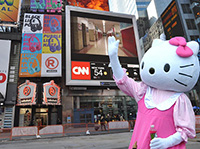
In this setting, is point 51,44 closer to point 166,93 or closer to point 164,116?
point 166,93

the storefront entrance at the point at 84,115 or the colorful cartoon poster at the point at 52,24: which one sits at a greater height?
the colorful cartoon poster at the point at 52,24

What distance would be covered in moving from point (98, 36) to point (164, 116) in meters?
18.7

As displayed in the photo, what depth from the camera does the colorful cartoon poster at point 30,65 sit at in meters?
17.0

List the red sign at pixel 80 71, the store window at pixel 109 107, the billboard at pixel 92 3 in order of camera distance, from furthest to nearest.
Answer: the billboard at pixel 92 3 → the store window at pixel 109 107 → the red sign at pixel 80 71

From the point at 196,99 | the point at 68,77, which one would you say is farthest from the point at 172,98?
the point at 196,99

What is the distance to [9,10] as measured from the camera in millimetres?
19062

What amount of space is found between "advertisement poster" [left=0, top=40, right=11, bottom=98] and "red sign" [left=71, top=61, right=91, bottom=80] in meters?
7.20

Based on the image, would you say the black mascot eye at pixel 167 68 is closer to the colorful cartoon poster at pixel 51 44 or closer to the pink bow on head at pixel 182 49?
the pink bow on head at pixel 182 49

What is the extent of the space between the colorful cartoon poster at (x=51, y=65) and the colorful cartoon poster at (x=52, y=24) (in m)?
3.70

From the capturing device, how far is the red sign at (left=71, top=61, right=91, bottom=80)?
56.4 feet

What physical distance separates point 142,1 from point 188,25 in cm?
3064

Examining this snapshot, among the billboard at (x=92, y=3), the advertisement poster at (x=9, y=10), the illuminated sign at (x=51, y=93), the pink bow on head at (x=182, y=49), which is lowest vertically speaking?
the pink bow on head at (x=182, y=49)

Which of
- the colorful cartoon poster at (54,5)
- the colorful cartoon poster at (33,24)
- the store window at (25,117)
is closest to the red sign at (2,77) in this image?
the store window at (25,117)

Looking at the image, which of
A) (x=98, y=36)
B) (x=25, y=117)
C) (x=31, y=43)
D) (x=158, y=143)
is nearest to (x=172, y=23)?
(x=98, y=36)
